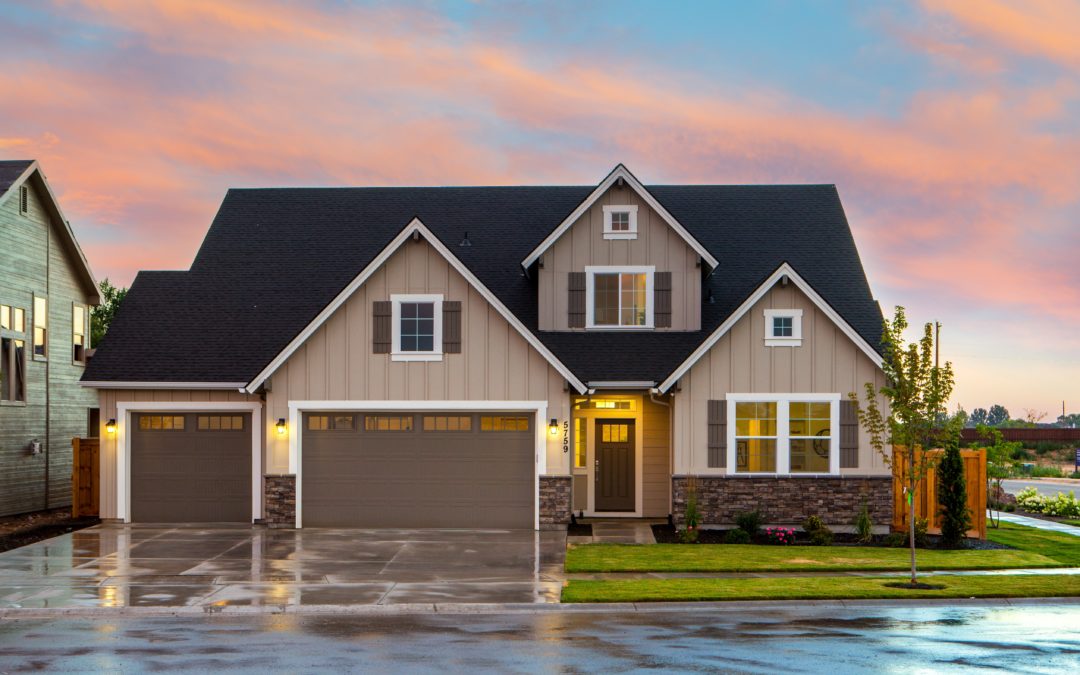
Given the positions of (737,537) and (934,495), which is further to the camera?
(934,495)

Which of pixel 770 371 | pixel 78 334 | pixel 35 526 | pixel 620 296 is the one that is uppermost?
pixel 620 296

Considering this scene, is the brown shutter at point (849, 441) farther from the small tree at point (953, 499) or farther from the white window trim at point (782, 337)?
the small tree at point (953, 499)

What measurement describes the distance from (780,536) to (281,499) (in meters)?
10.6

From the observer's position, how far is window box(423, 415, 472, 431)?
958 inches

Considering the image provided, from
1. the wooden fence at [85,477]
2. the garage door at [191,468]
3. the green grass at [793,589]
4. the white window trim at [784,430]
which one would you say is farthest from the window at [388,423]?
the green grass at [793,589]

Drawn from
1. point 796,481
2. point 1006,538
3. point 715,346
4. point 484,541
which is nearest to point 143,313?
point 484,541

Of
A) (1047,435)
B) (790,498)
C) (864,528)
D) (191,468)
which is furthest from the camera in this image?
(1047,435)

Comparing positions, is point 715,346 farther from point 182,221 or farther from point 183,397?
point 182,221

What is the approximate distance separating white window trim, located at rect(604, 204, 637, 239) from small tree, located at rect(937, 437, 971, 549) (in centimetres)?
854

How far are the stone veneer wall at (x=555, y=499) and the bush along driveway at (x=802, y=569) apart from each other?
9.57ft

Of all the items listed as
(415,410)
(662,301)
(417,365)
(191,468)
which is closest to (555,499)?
(415,410)

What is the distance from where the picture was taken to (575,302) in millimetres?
26125

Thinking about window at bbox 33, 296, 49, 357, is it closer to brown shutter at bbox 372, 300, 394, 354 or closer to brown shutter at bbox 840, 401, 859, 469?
brown shutter at bbox 372, 300, 394, 354

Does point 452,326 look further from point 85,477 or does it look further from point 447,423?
point 85,477
